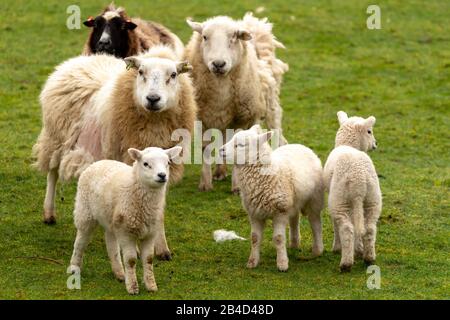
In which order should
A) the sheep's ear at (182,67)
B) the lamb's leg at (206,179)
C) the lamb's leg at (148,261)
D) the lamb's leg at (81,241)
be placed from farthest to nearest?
the lamb's leg at (206,179) < the sheep's ear at (182,67) < the lamb's leg at (81,241) < the lamb's leg at (148,261)

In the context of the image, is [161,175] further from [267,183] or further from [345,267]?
[345,267]

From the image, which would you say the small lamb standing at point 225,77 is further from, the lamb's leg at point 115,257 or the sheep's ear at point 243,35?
the lamb's leg at point 115,257

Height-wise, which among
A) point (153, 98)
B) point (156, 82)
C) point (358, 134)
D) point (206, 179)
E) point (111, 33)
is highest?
point (111, 33)

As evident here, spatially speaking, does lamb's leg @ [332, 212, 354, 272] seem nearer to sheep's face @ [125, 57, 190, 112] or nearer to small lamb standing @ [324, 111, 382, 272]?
small lamb standing @ [324, 111, 382, 272]

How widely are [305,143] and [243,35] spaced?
11.6ft

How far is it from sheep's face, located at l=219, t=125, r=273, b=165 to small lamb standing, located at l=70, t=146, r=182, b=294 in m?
0.73

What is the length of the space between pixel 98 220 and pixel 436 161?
6594mm

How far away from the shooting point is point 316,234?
9.27 metres

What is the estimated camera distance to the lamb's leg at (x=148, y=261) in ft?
26.6

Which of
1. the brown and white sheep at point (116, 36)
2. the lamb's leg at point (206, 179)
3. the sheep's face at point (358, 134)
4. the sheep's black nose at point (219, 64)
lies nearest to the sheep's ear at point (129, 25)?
the brown and white sheep at point (116, 36)

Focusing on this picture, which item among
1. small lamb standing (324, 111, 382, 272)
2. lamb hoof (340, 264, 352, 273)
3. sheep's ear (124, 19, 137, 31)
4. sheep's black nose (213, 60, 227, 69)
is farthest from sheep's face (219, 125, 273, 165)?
sheep's ear (124, 19, 137, 31)

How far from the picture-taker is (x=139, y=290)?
812cm

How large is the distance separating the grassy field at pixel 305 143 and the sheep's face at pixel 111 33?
1706mm

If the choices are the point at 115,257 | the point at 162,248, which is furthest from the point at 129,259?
the point at 162,248
